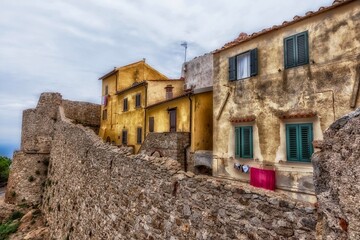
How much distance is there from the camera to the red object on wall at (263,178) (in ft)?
36.2

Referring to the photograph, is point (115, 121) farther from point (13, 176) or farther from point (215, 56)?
point (215, 56)

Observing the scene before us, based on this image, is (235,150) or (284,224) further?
(235,150)

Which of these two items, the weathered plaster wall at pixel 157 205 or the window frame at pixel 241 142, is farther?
the window frame at pixel 241 142

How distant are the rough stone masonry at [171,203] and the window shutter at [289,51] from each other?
6.89 meters

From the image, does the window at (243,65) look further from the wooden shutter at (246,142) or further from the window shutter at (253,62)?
the wooden shutter at (246,142)

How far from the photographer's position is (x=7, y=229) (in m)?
16.4

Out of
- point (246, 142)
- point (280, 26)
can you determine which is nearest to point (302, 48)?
point (280, 26)

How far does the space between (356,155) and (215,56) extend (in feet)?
39.9

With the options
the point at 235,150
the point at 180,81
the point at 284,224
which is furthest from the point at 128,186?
the point at 180,81

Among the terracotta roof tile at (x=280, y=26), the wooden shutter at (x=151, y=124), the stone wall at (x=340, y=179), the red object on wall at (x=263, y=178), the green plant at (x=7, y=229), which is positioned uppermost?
the terracotta roof tile at (x=280, y=26)

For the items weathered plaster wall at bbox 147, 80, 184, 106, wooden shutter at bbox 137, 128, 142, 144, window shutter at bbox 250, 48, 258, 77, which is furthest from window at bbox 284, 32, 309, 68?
wooden shutter at bbox 137, 128, 142, 144

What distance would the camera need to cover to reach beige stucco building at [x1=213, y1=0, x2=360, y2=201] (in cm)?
936

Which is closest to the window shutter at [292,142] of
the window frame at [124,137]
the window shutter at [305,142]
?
the window shutter at [305,142]

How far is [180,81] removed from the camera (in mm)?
24047
